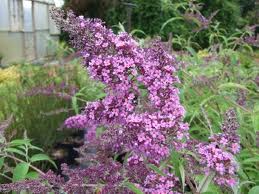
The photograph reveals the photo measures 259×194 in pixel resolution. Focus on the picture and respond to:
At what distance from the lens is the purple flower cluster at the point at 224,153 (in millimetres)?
1426

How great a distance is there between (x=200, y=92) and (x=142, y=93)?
4.65 feet

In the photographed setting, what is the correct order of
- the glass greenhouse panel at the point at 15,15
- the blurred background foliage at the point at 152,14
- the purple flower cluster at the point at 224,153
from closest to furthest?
1. the purple flower cluster at the point at 224,153
2. the glass greenhouse panel at the point at 15,15
3. the blurred background foliage at the point at 152,14

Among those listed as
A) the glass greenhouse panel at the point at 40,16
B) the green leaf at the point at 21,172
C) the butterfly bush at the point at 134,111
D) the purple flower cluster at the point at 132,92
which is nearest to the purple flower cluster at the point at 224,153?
the butterfly bush at the point at 134,111

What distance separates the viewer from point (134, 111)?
5.35ft

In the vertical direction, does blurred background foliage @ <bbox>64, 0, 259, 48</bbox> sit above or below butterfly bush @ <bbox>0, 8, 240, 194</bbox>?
below

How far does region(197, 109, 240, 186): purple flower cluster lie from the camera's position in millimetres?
1426

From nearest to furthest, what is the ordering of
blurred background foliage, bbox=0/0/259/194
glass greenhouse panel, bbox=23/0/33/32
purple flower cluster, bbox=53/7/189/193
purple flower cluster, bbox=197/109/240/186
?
1. purple flower cluster, bbox=197/109/240/186
2. purple flower cluster, bbox=53/7/189/193
3. blurred background foliage, bbox=0/0/259/194
4. glass greenhouse panel, bbox=23/0/33/32

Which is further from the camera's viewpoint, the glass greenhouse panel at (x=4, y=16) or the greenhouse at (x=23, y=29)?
the greenhouse at (x=23, y=29)

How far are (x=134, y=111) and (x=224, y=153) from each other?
0.33 m

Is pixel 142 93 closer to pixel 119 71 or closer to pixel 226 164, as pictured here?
pixel 119 71

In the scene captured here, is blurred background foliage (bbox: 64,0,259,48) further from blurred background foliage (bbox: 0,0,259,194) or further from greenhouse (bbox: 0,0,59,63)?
blurred background foliage (bbox: 0,0,259,194)

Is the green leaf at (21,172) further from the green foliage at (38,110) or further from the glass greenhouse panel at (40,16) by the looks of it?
the glass greenhouse panel at (40,16)

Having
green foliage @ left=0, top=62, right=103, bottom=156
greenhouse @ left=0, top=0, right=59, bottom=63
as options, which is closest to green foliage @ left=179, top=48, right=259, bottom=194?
green foliage @ left=0, top=62, right=103, bottom=156

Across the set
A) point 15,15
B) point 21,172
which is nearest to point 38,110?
point 21,172
